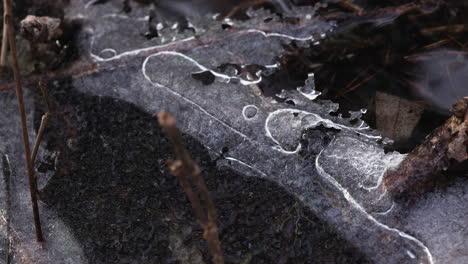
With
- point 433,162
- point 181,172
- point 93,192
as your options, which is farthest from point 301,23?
point 181,172

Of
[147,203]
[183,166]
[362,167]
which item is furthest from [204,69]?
[183,166]

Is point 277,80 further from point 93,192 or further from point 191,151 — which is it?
point 93,192

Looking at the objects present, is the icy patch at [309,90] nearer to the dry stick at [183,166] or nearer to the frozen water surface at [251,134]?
the frozen water surface at [251,134]

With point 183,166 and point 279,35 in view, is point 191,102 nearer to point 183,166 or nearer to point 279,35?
point 279,35

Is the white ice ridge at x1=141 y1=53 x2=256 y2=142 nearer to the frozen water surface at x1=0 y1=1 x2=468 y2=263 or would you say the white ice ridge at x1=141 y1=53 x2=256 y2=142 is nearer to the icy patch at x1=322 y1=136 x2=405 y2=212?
the frozen water surface at x1=0 y1=1 x2=468 y2=263

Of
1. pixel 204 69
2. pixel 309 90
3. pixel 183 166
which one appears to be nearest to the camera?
pixel 183 166

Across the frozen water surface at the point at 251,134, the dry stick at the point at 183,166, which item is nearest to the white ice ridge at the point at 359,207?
the frozen water surface at the point at 251,134
